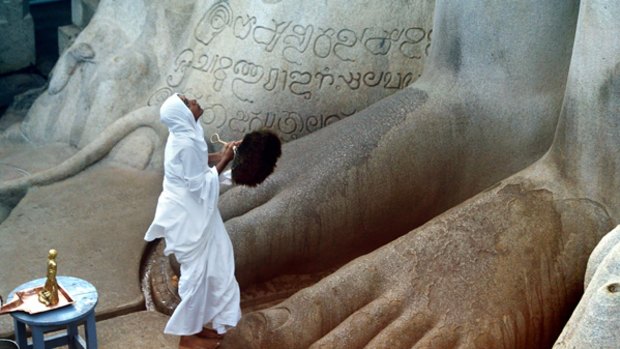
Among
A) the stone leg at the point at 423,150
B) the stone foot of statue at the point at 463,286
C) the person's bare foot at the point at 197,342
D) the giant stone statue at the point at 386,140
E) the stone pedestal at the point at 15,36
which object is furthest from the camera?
the stone pedestal at the point at 15,36

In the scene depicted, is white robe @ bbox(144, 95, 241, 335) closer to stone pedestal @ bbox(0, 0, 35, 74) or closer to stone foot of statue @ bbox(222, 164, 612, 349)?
stone foot of statue @ bbox(222, 164, 612, 349)

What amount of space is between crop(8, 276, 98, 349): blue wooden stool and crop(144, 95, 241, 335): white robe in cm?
33

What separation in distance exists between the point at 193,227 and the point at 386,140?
3.68ft

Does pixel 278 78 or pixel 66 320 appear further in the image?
pixel 278 78

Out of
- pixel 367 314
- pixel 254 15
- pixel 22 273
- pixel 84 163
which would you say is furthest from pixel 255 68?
pixel 367 314

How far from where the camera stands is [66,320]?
3.77m

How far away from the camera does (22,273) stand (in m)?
4.82

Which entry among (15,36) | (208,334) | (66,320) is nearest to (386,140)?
(208,334)

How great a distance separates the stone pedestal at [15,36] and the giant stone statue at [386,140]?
2.73 ft

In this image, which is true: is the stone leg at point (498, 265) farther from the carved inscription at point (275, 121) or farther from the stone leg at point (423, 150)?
the carved inscription at point (275, 121)

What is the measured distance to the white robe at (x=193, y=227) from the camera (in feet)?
13.1

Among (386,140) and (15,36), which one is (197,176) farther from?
(15,36)

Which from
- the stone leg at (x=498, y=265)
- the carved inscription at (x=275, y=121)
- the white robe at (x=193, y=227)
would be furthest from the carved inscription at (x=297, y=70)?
the white robe at (x=193, y=227)

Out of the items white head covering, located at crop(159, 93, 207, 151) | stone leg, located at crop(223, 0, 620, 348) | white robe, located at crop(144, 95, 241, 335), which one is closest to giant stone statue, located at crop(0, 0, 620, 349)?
stone leg, located at crop(223, 0, 620, 348)
